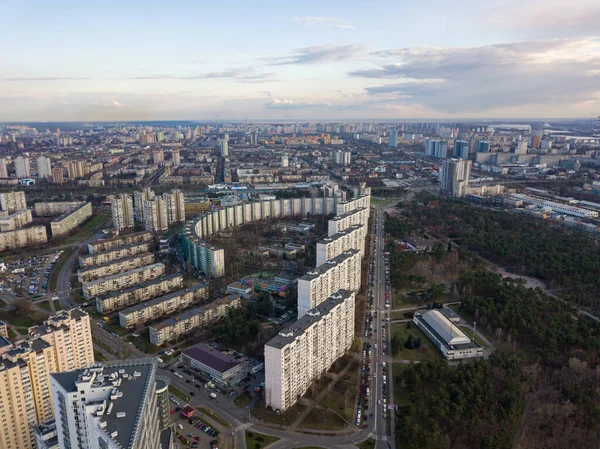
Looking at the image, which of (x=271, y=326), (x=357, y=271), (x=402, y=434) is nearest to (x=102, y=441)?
(x=402, y=434)

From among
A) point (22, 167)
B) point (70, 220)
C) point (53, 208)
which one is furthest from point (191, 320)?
point (22, 167)

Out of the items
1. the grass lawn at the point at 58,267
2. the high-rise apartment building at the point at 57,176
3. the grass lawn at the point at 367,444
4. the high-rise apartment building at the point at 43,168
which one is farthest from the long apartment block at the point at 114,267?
the high-rise apartment building at the point at 43,168

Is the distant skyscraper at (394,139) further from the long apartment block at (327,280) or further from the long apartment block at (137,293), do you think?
the long apartment block at (137,293)

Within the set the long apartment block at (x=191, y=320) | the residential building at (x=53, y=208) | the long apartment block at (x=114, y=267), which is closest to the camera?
the long apartment block at (x=191, y=320)

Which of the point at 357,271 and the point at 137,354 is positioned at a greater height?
the point at 357,271

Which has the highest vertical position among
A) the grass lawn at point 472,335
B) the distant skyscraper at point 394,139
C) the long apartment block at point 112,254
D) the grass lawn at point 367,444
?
the distant skyscraper at point 394,139

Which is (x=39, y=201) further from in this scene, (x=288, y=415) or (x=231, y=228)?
(x=288, y=415)
